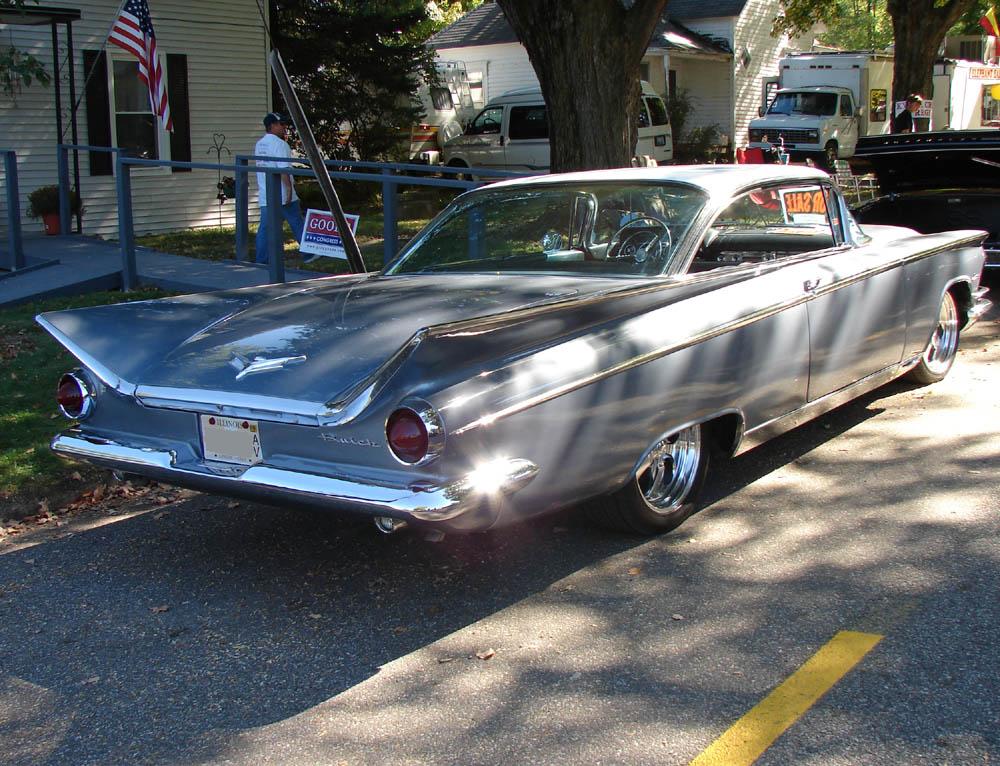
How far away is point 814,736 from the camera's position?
3.19 metres

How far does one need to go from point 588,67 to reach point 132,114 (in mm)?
9143

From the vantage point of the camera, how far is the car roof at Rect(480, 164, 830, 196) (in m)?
5.25

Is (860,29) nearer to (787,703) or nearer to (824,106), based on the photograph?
(824,106)

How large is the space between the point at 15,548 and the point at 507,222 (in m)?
2.64

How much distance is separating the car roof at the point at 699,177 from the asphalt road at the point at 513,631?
140 cm

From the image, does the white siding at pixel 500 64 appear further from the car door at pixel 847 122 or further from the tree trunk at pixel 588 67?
the tree trunk at pixel 588 67

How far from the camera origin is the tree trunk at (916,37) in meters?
21.9

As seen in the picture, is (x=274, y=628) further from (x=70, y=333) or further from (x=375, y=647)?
(x=70, y=333)

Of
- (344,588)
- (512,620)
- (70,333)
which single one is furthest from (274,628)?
(70,333)

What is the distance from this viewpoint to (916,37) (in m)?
22.2

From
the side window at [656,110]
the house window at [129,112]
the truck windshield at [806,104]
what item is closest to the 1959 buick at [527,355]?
the house window at [129,112]

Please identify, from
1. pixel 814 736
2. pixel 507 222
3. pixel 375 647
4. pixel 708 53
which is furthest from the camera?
pixel 708 53

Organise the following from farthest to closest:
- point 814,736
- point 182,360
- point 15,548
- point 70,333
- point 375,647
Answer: point 15,548 < point 70,333 < point 182,360 < point 375,647 < point 814,736

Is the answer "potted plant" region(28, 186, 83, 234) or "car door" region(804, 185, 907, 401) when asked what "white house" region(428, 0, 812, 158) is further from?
"car door" region(804, 185, 907, 401)
